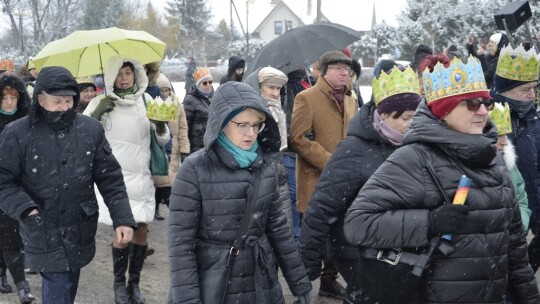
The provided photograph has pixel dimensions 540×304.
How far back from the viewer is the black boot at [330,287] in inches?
263

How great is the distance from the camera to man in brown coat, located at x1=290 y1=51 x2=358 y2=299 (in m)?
6.46

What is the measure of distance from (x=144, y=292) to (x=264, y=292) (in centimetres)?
317

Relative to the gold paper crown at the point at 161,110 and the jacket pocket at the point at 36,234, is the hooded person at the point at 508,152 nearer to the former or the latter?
the gold paper crown at the point at 161,110

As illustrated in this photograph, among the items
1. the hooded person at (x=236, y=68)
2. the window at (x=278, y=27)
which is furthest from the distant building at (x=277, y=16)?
the hooded person at (x=236, y=68)

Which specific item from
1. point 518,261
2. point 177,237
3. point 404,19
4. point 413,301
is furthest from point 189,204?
point 404,19

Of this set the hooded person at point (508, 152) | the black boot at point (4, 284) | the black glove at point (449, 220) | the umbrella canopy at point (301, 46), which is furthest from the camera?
the umbrella canopy at point (301, 46)

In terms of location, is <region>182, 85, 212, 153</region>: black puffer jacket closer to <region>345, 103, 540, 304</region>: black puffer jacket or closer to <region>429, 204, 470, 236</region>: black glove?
<region>345, 103, 540, 304</region>: black puffer jacket

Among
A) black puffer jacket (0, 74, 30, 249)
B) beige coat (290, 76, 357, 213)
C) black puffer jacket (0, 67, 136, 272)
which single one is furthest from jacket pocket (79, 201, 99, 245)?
beige coat (290, 76, 357, 213)

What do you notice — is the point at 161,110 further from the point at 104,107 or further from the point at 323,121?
Result: the point at 323,121

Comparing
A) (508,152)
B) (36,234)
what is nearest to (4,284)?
(36,234)

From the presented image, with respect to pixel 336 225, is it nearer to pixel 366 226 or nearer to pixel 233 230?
pixel 233 230

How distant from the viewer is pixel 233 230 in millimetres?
3855

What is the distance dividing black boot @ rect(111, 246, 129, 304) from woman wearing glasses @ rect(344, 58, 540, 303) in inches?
136

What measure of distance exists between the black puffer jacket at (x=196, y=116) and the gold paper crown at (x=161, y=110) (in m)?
2.78
